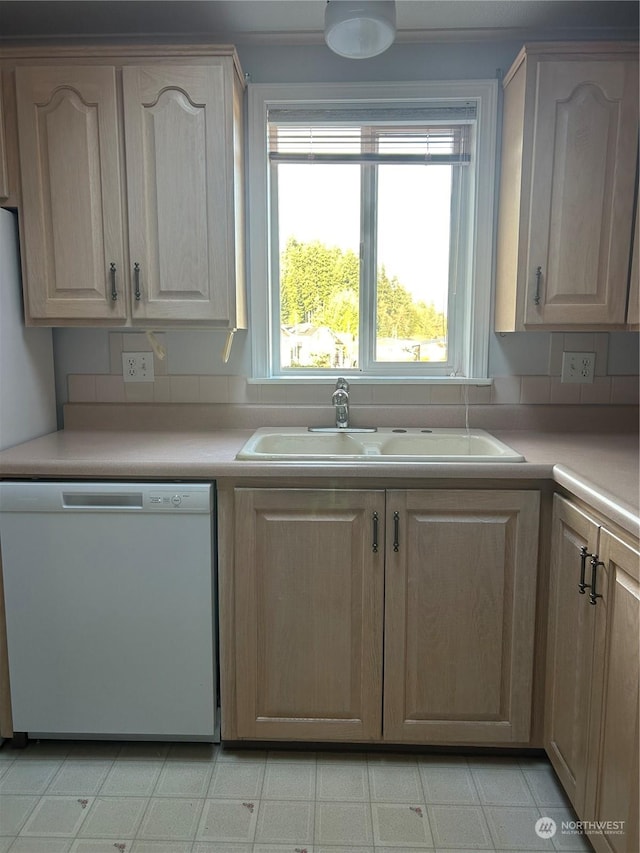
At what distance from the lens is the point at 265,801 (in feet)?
5.08

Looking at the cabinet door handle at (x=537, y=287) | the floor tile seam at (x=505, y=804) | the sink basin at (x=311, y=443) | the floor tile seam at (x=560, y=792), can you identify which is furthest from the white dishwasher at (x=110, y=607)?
the cabinet door handle at (x=537, y=287)

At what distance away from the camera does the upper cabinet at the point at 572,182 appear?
174cm

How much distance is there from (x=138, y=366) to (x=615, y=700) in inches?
71.2

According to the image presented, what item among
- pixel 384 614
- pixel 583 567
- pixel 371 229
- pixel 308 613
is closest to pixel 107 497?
pixel 308 613

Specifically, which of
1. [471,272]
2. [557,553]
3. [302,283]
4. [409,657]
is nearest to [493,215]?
[471,272]

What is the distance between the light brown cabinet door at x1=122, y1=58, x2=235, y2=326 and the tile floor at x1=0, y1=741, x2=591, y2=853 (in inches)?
54.1

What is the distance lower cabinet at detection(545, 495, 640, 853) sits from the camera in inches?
44.2

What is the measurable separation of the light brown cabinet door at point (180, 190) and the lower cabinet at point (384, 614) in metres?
0.71

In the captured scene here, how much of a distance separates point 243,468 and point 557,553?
881mm

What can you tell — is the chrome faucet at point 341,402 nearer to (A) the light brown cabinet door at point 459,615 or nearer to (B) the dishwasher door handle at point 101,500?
(A) the light brown cabinet door at point 459,615

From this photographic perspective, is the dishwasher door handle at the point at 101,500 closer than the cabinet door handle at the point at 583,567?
No

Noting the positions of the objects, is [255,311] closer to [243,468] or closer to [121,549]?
[243,468]

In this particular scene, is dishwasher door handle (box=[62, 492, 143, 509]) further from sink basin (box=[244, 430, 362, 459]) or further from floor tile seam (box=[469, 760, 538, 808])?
floor tile seam (box=[469, 760, 538, 808])

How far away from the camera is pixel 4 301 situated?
1.79 meters
